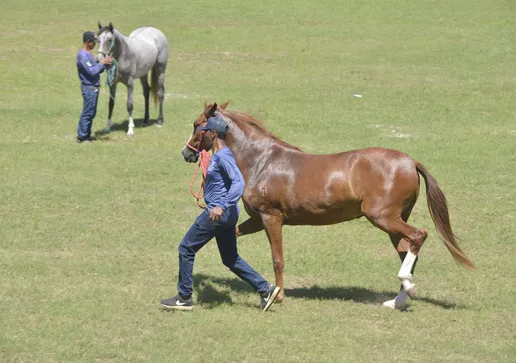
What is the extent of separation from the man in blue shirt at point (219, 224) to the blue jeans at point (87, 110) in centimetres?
817

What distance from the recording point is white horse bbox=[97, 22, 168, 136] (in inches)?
703

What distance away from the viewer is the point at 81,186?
48.3 feet

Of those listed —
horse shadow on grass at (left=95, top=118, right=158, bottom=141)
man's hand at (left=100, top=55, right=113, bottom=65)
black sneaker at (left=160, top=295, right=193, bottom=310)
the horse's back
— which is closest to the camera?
black sneaker at (left=160, top=295, right=193, bottom=310)

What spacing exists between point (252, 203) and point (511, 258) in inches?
154

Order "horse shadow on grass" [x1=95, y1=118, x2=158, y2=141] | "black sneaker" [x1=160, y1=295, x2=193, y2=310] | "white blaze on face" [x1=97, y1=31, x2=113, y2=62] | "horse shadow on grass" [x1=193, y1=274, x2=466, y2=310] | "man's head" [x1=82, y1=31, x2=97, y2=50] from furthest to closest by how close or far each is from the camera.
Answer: "horse shadow on grass" [x1=95, y1=118, x2=158, y2=141], "white blaze on face" [x1=97, y1=31, x2=113, y2=62], "man's head" [x1=82, y1=31, x2=97, y2=50], "horse shadow on grass" [x1=193, y1=274, x2=466, y2=310], "black sneaker" [x1=160, y1=295, x2=193, y2=310]

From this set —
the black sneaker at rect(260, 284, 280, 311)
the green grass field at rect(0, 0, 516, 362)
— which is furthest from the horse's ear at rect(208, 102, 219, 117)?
the black sneaker at rect(260, 284, 280, 311)

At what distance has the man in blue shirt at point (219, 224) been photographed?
916 centimetres

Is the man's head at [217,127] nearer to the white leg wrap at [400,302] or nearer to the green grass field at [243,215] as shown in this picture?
the green grass field at [243,215]

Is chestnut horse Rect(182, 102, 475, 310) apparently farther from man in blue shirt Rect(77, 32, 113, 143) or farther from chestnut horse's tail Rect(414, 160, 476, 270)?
man in blue shirt Rect(77, 32, 113, 143)

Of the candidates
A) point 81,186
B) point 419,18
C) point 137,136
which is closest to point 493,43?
point 419,18

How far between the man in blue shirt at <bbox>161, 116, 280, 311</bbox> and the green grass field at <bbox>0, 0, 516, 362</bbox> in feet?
0.89

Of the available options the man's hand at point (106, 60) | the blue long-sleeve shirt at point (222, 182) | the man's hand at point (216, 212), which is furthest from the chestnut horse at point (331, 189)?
the man's hand at point (106, 60)

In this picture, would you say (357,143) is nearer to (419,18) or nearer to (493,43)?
(493,43)

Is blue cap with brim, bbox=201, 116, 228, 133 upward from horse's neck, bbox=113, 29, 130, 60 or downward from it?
upward
